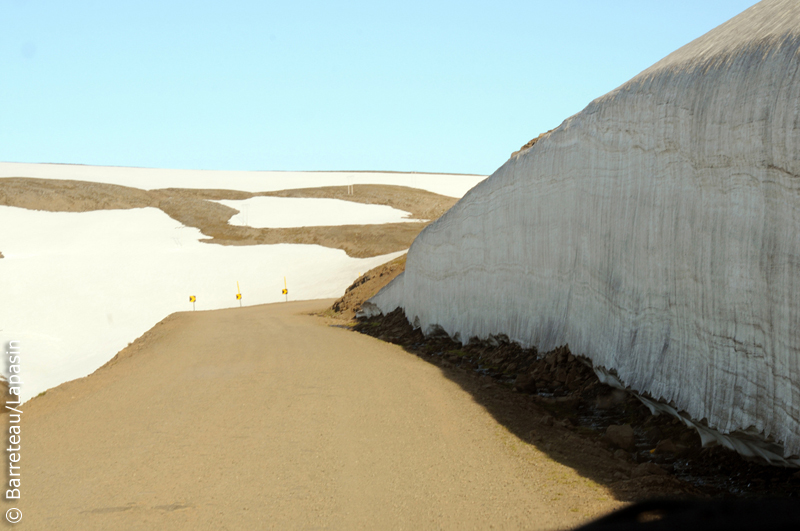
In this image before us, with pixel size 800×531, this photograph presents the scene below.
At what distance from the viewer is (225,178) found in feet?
253

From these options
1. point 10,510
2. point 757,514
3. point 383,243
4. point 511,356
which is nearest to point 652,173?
point 757,514

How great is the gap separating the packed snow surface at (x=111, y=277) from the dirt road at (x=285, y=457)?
1128cm

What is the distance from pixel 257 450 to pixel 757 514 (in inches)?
180

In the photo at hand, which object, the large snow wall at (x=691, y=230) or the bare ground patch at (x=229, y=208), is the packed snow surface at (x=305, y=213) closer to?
the bare ground patch at (x=229, y=208)

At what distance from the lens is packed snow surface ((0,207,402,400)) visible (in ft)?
80.1

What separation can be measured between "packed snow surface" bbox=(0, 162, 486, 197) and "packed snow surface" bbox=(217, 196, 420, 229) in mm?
10258

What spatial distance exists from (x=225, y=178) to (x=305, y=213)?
Answer: 92.7 ft

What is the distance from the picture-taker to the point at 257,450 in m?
6.24

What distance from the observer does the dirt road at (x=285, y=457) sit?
4.72 metres

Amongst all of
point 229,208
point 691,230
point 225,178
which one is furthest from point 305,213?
point 691,230

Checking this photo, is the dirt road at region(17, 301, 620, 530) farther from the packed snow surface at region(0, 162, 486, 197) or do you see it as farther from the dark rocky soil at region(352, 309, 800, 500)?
the packed snow surface at region(0, 162, 486, 197)

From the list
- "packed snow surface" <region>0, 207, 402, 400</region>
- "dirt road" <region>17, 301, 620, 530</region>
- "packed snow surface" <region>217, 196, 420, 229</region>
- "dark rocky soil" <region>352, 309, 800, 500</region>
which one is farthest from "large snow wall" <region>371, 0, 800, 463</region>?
"packed snow surface" <region>217, 196, 420, 229</region>

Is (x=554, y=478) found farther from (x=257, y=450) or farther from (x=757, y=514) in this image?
(x=257, y=450)

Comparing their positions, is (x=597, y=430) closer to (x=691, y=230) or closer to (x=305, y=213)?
(x=691, y=230)
